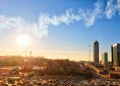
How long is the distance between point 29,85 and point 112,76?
51.4 m

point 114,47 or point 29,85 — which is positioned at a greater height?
point 114,47

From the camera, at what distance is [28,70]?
68625 millimetres

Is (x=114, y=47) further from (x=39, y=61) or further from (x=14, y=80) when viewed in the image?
(x=14, y=80)

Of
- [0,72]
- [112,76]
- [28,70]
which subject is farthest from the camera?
[112,76]

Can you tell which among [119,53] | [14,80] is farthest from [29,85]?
[119,53]

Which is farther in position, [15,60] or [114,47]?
[114,47]

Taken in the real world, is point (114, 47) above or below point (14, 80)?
above

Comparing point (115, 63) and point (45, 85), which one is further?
point (115, 63)

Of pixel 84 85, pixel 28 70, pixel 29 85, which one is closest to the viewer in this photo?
pixel 29 85

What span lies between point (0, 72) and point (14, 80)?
769 inches

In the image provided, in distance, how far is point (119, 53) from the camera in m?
160

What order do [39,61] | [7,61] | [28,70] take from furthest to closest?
[39,61] < [7,61] < [28,70]

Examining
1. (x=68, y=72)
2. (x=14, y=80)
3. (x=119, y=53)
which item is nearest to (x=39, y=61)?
(x=68, y=72)

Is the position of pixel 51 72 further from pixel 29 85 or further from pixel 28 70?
pixel 29 85
